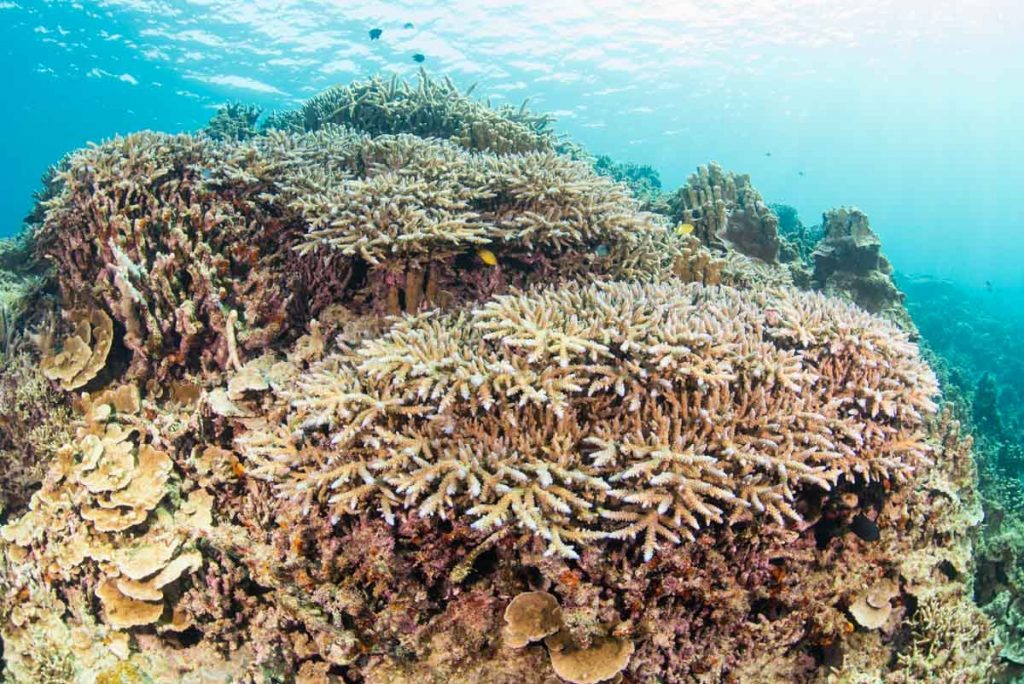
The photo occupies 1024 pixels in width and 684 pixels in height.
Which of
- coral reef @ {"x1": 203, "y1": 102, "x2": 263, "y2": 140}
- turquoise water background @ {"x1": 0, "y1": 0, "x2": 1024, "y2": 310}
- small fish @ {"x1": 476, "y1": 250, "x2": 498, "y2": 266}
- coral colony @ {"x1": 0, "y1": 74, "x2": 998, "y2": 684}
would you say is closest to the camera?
coral colony @ {"x1": 0, "y1": 74, "x2": 998, "y2": 684}

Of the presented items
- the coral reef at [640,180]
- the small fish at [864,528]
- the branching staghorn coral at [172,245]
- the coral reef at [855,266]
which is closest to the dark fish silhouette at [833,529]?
the small fish at [864,528]

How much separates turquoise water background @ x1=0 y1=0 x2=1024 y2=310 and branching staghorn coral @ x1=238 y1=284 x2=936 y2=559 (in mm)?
12792

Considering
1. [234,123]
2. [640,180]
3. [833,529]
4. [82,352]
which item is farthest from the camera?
[640,180]

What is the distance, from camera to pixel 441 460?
10.1 feet

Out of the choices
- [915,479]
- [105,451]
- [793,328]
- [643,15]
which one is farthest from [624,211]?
[643,15]

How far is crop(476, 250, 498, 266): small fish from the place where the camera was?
15.9 feet

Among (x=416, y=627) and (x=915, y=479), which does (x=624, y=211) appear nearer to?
(x=915, y=479)

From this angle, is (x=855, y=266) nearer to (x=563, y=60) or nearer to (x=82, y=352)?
(x=82, y=352)

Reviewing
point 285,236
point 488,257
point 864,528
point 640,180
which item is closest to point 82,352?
point 285,236

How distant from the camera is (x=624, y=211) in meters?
5.23

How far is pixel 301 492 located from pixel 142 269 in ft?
8.75

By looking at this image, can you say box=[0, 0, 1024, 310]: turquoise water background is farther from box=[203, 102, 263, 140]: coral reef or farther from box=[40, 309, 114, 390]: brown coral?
box=[40, 309, 114, 390]: brown coral

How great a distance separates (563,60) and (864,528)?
117 ft

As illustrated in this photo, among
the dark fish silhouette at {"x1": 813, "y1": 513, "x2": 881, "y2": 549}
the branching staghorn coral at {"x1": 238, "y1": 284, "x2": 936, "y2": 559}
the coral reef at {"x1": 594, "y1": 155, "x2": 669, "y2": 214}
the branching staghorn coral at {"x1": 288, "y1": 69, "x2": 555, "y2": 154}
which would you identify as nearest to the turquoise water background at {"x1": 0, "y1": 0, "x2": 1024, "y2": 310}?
the coral reef at {"x1": 594, "y1": 155, "x2": 669, "y2": 214}
